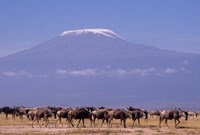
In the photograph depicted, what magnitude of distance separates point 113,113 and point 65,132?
10298 millimetres

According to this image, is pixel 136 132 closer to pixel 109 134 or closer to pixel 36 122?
pixel 109 134

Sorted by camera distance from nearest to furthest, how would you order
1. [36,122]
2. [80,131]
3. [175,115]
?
[80,131], [175,115], [36,122]

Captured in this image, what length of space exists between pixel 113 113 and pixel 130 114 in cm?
196

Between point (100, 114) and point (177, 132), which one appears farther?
point (100, 114)

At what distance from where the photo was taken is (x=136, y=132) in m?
48.5

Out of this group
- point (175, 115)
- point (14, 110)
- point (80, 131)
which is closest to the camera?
point (80, 131)

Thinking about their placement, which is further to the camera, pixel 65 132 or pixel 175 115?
pixel 175 115

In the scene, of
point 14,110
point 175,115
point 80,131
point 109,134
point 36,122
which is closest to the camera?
point 109,134

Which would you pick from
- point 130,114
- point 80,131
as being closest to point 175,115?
point 130,114

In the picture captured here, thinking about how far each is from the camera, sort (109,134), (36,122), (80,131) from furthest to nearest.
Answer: (36,122), (80,131), (109,134)

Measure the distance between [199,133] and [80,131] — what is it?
9.01 metres

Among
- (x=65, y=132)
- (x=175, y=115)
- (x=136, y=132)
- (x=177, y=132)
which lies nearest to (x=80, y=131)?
(x=65, y=132)

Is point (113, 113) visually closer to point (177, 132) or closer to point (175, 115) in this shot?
point (175, 115)

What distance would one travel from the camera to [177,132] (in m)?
48.8
